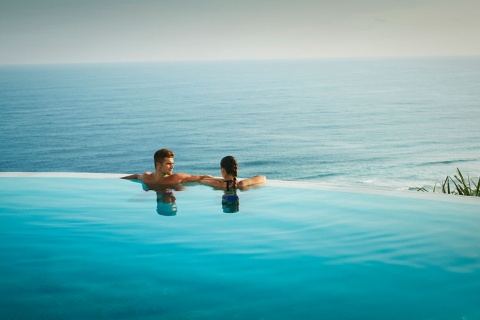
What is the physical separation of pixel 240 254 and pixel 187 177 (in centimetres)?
236

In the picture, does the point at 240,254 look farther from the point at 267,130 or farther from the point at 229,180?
the point at 267,130

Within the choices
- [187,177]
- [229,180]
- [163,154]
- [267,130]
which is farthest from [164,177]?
[267,130]

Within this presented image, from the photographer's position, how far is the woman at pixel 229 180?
6.37 metres

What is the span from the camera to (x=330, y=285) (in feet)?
14.3

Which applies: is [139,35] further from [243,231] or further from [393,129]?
[243,231]

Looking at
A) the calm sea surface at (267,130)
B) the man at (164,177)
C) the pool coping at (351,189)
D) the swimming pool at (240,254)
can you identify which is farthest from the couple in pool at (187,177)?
the calm sea surface at (267,130)

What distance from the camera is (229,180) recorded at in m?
6.76

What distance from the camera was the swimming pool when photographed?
4.03m

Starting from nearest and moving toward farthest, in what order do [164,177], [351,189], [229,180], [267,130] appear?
[229,180] < [351,189] < [164,177] < [267,130]

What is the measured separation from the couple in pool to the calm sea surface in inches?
1286

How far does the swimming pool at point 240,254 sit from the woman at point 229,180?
108 mm

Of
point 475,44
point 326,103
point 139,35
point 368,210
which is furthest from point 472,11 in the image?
point 368,210

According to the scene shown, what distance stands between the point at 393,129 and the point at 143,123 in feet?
98.7

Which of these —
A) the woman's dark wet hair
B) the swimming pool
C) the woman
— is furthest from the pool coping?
the woman's dark wet hair
